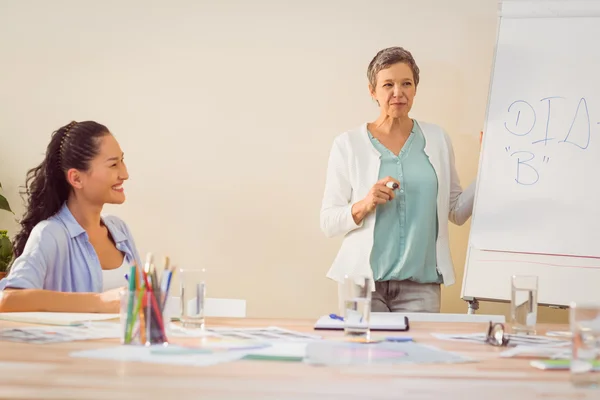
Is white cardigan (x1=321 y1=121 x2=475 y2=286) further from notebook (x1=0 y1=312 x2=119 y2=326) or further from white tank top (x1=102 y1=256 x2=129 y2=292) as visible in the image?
notebook (x1=0 y1=312 x2=119 y2=326)

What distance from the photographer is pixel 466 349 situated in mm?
1553

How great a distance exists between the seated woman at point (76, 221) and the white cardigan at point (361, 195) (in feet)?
2.71

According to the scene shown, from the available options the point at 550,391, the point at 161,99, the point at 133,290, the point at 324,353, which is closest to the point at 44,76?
the point at 161,99

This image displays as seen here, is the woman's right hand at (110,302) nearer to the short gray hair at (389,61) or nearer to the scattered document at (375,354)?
the scattered document at (375,354)

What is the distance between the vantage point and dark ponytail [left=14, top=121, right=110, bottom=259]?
2.51 metres

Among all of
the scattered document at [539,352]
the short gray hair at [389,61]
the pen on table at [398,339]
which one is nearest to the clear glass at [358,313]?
the pen on table at [398,339]

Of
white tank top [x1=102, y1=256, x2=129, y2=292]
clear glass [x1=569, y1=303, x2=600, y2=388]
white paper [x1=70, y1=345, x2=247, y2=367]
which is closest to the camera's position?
clear glass [x1=569, y1=303, x2=600, y2=388]

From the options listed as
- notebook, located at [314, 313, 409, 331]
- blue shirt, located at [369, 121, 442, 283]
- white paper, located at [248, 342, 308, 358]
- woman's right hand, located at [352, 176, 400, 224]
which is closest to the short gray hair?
blue shirt, located at [369, 121, 442, 283]

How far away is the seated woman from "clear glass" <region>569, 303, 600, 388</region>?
1.49 metres

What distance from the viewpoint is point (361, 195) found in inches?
122

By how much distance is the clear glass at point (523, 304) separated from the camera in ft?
5.97

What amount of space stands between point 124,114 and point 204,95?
41 centimetres

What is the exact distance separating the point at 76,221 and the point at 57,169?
19 centimetres

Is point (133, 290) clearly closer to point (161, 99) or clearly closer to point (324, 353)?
point (324, 353)
